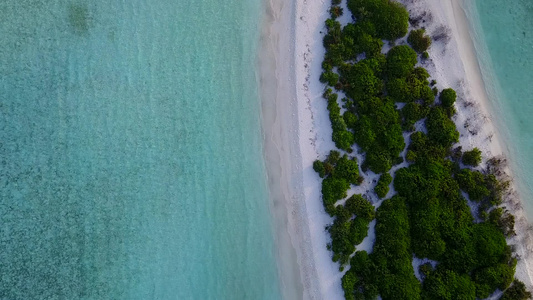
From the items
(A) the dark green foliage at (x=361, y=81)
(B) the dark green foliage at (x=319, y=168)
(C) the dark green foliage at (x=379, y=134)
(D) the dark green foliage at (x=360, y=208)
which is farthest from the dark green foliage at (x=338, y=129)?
(D) the dark green foliage at (x=360, y=208)

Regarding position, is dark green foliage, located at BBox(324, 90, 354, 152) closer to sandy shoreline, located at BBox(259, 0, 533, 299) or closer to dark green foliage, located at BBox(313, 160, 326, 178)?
sandy shoreline, located at BBox(259, 0, 533, 299)

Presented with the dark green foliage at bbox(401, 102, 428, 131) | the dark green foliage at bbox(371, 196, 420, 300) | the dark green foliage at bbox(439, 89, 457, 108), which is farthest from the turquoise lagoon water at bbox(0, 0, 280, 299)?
the dark green foliage at bbox(439, 89, 457, 108)

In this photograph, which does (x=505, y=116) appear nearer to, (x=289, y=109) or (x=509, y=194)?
(x=509, y=194)

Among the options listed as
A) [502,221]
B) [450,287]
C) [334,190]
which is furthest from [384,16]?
[450,287]

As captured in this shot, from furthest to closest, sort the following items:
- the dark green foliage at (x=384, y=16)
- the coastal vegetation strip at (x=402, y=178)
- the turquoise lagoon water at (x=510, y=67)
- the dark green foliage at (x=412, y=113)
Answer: the turquoise lagoon water at (x=510, y=67), the dark green foliage at (x=384, y=16), the dark green foliage at (x=412, y=113), the coastal vegetation strip at (x=402, y=178)

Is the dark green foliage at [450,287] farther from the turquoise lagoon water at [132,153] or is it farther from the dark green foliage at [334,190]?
the turquoise lagoon water at [132,153]
